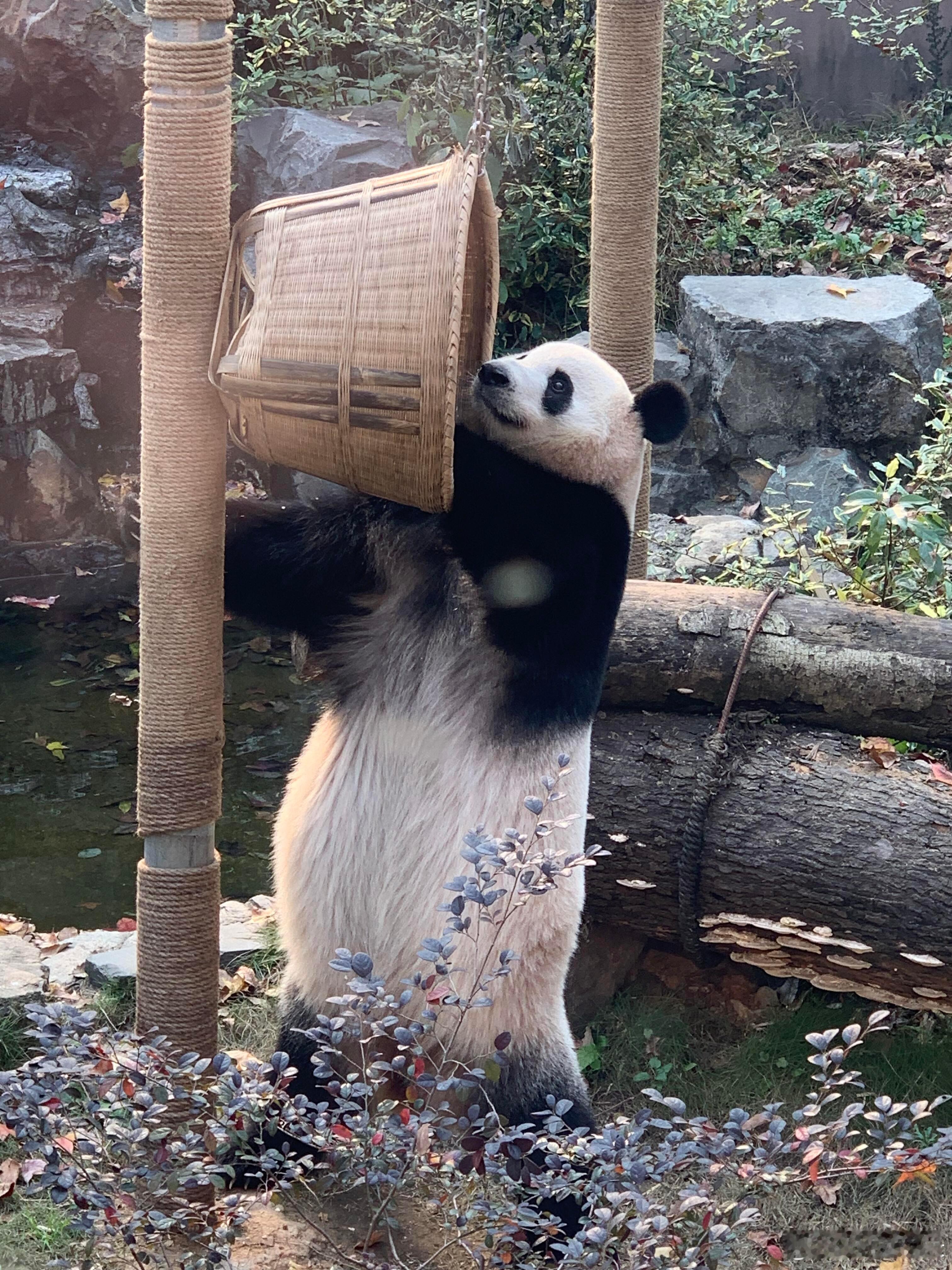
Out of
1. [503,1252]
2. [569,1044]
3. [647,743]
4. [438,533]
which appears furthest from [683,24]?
[503,1252]

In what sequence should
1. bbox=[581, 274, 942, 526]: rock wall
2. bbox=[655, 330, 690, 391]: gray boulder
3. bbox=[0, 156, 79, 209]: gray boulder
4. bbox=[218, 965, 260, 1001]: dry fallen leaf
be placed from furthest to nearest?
bbox=[0, 156, 79, 209]: gray boulder → bbox=[655, 330, 690, 391]: gray boulder → bbox=[581, 274, 942, 526]: rock wall → bbox=[218, 965, 260, 1001]: dry fallen leaf

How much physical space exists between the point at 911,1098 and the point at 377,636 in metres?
1.91

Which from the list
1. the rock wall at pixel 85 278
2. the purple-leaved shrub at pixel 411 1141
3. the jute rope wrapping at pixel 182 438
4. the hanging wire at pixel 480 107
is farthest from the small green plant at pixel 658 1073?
the rock wall at pixel 85 278

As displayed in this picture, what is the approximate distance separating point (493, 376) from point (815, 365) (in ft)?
15.4

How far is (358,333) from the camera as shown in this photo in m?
1.91

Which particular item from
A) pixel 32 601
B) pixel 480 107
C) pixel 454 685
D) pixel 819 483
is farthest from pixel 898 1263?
pixel 32 601

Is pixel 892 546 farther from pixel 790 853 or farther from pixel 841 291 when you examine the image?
pixel 841 291

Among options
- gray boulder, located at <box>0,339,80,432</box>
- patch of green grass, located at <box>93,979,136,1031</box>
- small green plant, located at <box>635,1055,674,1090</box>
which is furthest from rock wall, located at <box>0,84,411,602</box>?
small green plant, located at <box>635,1055,674,1090</box>

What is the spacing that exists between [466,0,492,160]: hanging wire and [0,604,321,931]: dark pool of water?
288cm

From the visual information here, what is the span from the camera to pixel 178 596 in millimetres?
2215

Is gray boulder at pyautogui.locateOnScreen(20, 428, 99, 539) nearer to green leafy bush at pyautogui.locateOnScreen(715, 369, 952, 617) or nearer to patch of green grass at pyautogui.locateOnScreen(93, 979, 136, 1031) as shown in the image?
green leafy bush at pyautogui.locateOnScreen(715, 369, 952, 617)

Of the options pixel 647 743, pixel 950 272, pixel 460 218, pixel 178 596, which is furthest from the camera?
pixel 950 272

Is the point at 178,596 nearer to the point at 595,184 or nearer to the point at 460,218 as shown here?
the point at 460,218

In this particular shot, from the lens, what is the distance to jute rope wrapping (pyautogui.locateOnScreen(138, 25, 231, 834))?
207 centimetres
